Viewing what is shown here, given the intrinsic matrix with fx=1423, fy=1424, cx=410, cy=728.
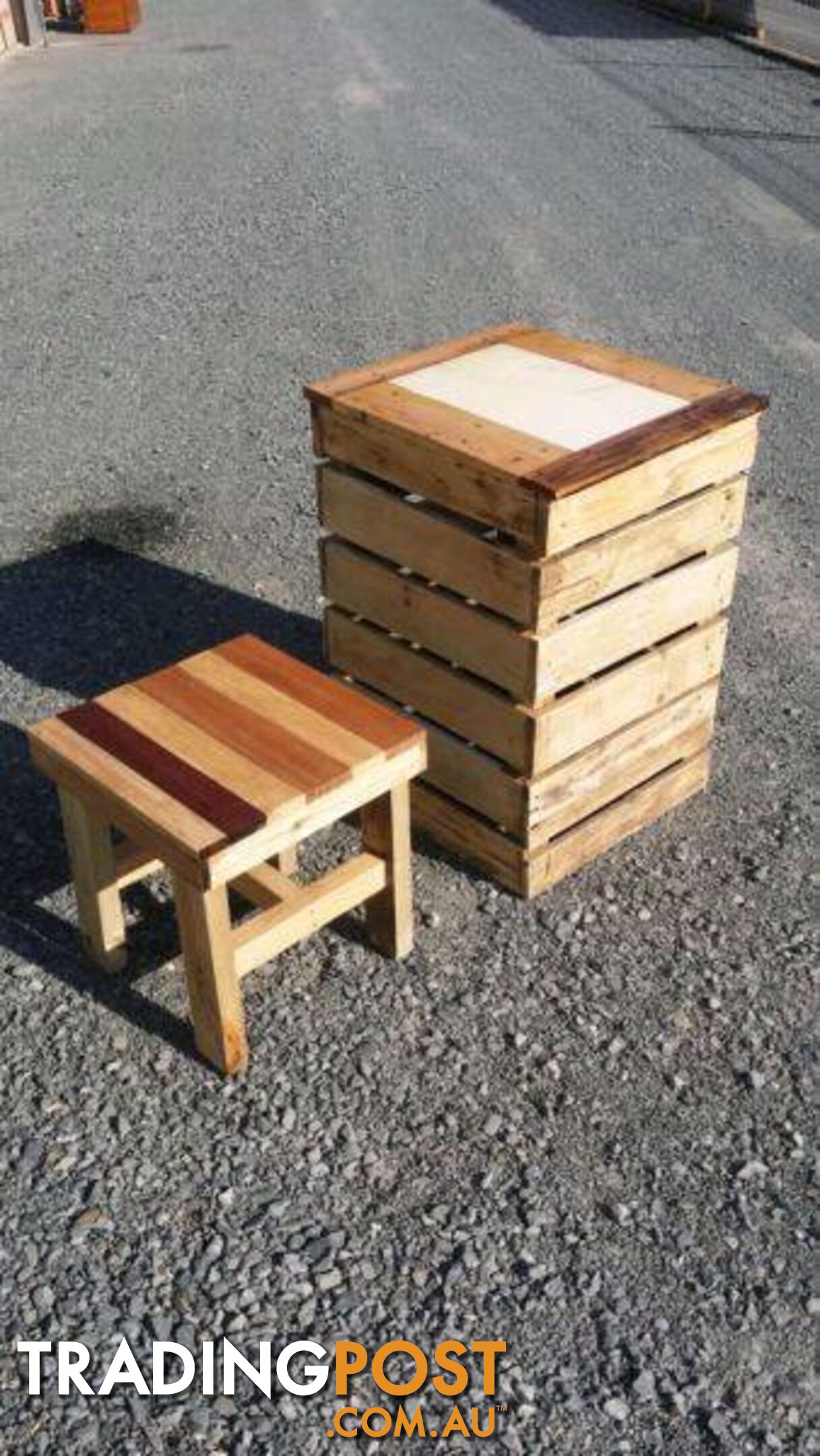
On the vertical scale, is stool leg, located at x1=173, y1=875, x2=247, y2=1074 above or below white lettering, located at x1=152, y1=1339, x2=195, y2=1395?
above

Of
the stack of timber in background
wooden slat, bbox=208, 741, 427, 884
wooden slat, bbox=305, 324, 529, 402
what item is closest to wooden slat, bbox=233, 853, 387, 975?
wooden slat, bbox=208, 741, 427, 884

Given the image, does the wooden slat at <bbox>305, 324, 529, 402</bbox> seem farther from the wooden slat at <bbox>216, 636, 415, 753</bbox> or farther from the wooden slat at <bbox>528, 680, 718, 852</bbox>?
the wooden slat at <bbox>528, 680, 718, 852</bbox>

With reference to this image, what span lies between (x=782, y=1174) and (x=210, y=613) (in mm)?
3256

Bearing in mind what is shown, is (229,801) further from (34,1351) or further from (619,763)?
(619,763)

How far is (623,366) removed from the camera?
4352mm

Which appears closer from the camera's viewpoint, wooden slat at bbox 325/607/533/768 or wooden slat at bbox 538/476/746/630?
wooden slat at bbox 538/476/746/630

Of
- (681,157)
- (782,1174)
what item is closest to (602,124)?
(681,157)

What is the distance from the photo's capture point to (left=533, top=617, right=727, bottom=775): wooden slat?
156 inches

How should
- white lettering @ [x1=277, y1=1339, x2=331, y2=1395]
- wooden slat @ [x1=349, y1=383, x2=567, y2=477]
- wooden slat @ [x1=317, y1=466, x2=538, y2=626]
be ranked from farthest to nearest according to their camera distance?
wooden slat @ [x1=317, y1=466, x2=538, y2=626], wooden slat @ [x1=349, y1=383, x2=567, y2=477], white lettering @ [x1=277, y1=1339, x2=331, y2=1395]

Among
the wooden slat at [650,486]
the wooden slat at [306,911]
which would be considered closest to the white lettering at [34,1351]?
the wooden slat at [306,911]

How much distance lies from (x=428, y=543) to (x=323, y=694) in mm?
546

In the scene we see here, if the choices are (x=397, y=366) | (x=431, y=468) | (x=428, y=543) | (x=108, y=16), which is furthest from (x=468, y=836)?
(x=108, y=16)

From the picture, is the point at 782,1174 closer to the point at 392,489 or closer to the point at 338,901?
the point at 338,901

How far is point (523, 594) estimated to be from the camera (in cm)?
377
